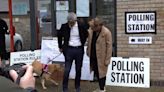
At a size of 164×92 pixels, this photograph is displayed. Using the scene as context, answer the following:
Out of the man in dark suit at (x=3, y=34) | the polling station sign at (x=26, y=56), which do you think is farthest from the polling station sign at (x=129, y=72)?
the man in dark suit at (x=3, y=34)

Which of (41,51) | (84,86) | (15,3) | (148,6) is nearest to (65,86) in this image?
(84,86)

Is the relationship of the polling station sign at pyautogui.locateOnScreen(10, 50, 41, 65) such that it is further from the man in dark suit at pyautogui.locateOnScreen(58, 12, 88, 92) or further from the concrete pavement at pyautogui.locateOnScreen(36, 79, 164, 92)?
the man in dark suit at pyautogui.locateOnScreen(58, 12, 88, 92)

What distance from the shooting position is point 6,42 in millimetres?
12602

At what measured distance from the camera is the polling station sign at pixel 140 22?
9.56m

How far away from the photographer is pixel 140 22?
31.9 feet

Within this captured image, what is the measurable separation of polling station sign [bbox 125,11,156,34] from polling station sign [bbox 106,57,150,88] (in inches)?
28.8

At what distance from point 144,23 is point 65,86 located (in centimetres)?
237

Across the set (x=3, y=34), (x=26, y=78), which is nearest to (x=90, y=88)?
(x=3, y=34)

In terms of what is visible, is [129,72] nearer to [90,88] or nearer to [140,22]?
[90,88]

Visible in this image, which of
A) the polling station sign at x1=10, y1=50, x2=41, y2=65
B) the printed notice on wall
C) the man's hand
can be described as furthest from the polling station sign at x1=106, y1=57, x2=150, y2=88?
the man's hand

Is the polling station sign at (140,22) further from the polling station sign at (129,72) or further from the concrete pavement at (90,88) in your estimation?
the concrete pavement at (90,88)

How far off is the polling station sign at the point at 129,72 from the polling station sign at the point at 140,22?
2.40ft

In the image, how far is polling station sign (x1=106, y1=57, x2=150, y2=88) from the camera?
368 inches

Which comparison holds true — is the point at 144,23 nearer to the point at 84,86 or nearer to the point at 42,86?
the point at 84,86
